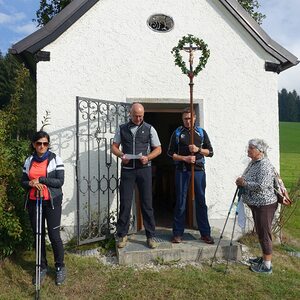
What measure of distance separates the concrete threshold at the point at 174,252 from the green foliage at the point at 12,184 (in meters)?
1.35

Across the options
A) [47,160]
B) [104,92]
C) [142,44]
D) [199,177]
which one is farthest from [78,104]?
[199,177]

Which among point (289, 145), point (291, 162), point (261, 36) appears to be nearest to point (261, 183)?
point (261, 36)

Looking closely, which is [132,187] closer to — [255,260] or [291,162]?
[255,260]

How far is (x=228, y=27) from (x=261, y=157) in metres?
2.66

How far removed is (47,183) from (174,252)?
6.49 ft

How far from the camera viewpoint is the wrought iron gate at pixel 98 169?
17.9 ft

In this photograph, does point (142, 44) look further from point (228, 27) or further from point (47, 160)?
point (47, 160)

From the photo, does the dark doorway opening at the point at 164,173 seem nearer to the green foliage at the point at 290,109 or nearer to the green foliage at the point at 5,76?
the green foliage at the point at 5,76

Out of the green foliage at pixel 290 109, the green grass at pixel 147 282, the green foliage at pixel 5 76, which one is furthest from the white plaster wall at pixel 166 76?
the green foliage at pixel 290 109

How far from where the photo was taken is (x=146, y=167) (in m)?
4.82

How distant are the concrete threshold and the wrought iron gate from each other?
64 centimetres

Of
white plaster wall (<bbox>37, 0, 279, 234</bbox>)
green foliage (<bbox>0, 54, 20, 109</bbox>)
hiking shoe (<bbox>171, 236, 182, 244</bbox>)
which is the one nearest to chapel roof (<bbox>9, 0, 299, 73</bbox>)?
white plaster wall (<bbox>37, 0, 279, 234</bbox>)

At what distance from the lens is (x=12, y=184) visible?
4750 mm

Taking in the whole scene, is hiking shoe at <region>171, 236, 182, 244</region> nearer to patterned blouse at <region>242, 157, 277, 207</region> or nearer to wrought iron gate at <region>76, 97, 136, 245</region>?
wrought iron gate at <region>76, 97, 136, 245</region>
